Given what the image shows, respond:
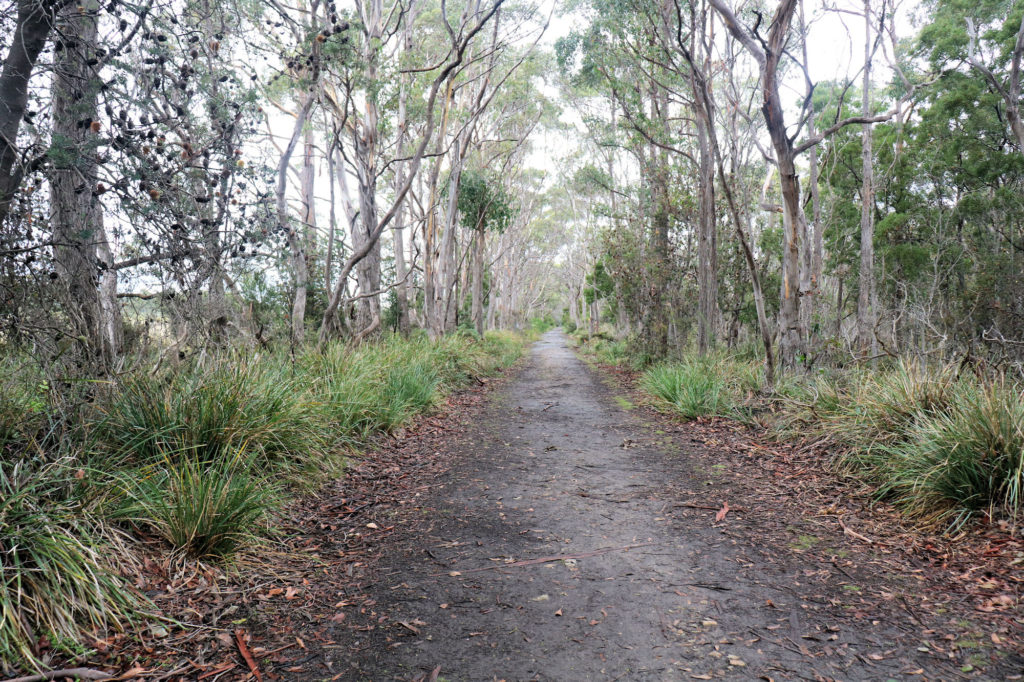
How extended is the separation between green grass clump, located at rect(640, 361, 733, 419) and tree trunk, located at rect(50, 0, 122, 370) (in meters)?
6.78

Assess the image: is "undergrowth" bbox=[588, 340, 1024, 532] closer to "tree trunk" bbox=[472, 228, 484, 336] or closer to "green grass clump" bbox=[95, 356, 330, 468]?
"green grass clump" bbox=[95, 356, 330, 468]

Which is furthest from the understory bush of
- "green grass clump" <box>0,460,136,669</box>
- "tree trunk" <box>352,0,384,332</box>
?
"tree trunk" <box>352,0,384,332</box>

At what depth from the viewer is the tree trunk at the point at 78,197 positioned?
366 centimetres

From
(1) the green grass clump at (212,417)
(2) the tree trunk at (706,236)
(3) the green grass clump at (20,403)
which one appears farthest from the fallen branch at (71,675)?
(2) the tree trunk at (706,236)

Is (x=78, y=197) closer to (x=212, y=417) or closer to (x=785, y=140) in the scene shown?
(x=212, y=417)

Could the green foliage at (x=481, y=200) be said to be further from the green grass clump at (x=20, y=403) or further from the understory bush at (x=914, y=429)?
the green grass clump at (x=20, y=403)

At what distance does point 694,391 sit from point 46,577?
294 inches

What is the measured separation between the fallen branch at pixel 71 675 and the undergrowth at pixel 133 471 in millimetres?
89

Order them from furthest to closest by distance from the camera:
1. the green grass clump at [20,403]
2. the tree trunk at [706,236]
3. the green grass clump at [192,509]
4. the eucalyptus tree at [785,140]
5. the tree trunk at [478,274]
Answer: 1. the tree trunk at [478,274]
2. the tree trunk at [706,236]
3. the eucalyptus tree at [785,140]
4. the green grass clump at [20,403]
5. the green grass clump at [192,509]

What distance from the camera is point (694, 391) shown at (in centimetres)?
835

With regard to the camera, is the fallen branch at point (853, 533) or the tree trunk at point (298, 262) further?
the tree trunk at point (298, 262)

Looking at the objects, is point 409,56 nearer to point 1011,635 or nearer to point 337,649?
point 337,649

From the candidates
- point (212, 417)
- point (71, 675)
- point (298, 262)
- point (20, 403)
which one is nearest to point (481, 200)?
point (298, 262)

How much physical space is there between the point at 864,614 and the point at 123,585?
12.2 feet
